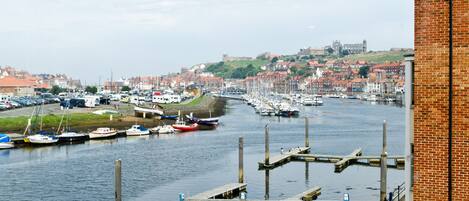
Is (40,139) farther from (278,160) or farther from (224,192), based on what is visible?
(224,192)

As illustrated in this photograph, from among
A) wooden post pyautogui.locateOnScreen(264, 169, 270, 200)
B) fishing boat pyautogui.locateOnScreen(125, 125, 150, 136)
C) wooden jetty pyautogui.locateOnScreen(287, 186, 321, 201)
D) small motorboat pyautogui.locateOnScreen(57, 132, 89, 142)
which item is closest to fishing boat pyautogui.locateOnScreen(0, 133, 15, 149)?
small motorboat pyautogui.locateOnScreen(57, 132, 89, 142)

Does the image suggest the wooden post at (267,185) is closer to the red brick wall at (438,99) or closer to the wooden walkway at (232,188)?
the wooden walkway at (232,188)

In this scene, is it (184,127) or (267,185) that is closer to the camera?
(267,185)

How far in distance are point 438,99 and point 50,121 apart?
83.0 metres

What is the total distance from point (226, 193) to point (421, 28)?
1026 inches

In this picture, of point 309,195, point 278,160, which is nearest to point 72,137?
point 278,160

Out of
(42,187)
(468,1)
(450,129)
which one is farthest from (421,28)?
(42,187)

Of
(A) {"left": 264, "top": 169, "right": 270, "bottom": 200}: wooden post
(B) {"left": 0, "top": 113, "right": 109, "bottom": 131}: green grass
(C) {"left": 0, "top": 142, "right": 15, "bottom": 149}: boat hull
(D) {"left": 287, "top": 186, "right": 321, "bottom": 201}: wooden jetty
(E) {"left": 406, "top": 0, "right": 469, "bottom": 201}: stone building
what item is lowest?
(A) {"left": 264, "top": 169, "right": 270, "bottom": 200}: wooden post

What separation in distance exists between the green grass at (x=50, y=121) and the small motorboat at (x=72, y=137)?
977 cm

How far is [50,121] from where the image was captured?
301 feet

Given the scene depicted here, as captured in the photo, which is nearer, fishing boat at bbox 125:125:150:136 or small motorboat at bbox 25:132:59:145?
small motorboat at bbox 25:132:59:145

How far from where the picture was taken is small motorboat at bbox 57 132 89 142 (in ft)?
253

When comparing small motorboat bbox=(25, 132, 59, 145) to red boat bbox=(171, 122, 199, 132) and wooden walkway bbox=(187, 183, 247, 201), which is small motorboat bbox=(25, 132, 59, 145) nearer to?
Result: red boat bbox=(171, 122, 199, 132)

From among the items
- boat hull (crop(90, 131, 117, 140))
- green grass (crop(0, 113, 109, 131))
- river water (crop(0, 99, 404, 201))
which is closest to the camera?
river water (crop(0, 99, 404, 201))
